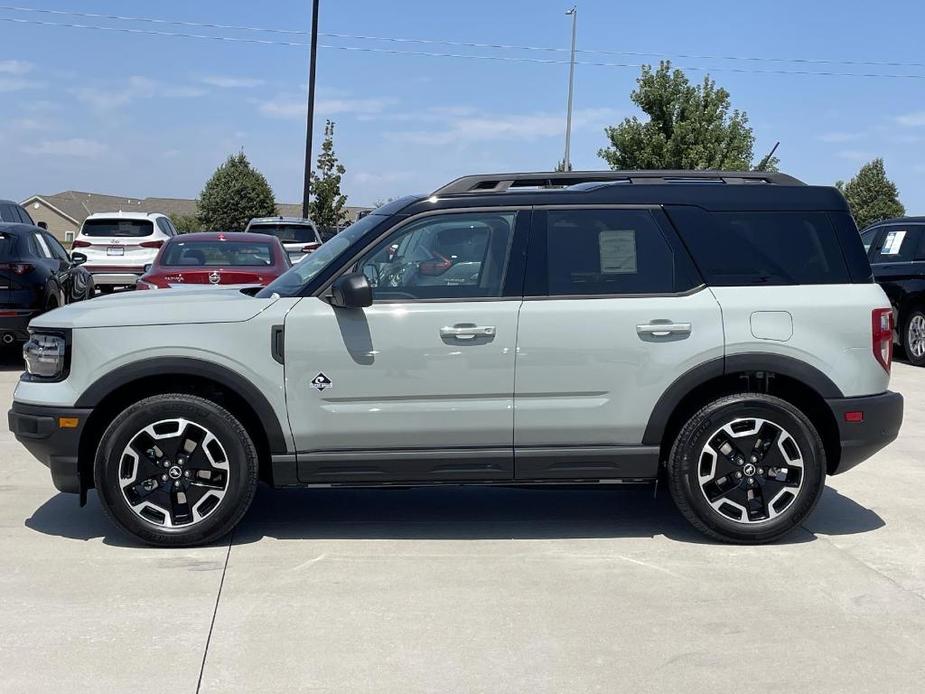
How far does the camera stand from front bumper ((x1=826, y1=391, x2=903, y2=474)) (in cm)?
575

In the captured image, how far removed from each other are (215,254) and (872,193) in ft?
258

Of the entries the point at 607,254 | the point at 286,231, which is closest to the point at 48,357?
the point at 607,254

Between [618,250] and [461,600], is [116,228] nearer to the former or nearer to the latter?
[618,250]

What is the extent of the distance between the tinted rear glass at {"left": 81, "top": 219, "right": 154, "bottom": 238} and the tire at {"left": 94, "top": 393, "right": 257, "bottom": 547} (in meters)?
15.8

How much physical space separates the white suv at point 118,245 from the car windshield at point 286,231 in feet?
5.67

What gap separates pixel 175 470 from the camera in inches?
219

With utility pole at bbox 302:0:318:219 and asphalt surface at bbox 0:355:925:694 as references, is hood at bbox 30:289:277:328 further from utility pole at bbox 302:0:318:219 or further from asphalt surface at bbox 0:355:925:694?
utility pole at bbox 302:0:318:219

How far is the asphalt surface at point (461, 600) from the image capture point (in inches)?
161

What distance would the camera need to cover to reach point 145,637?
173 inches

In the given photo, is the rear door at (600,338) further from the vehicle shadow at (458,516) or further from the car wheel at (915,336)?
the car wheel at (915,336)

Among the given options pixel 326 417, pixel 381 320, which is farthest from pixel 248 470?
pixel 381 320

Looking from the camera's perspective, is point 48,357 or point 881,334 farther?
point 881,334

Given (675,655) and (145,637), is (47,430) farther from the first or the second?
(675,655)

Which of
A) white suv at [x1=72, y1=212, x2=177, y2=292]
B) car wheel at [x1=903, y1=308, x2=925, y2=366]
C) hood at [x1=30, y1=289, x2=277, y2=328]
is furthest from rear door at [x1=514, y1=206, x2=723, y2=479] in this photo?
white suv at [x1=72, y1=212, x2=177, y2=292]
